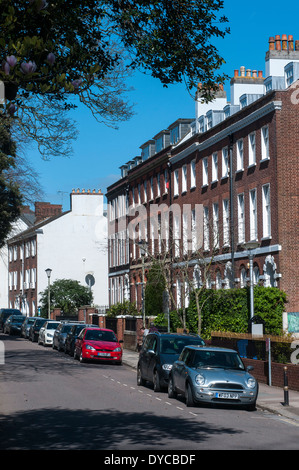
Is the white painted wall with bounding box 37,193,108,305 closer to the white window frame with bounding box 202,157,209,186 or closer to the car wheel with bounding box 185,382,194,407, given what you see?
the white window frame with bounding box 202,157,209,186

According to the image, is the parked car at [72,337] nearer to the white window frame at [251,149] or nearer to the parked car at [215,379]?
the white window frame at [251,149]

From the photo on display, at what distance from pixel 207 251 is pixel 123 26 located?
3158 cm

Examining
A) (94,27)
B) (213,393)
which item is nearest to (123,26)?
(94,27)

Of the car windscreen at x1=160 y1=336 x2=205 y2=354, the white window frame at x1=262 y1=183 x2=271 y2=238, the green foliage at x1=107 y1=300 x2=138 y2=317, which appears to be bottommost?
the car windscreen at x1=160 y1=336 x2=205 y2=354

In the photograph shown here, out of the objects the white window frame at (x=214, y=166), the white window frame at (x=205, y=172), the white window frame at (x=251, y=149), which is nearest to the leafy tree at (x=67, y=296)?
the white window frame at (x=205, y=172)

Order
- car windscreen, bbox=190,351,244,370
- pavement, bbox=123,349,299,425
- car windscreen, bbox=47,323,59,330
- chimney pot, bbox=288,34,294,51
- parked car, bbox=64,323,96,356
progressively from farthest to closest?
car windscreen, bbox=47,323,59,330 < chimney pot, bbox=288,34,294,51 < parked car, bbox=64,323,96,356 < car windscreen, bbox=190,351,244,370 < pavement, bbox=123,349,299,425

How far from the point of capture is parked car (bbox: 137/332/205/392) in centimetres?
2331

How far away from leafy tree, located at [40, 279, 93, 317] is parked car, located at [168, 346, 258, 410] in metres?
51.6

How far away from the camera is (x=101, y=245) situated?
78188 mm

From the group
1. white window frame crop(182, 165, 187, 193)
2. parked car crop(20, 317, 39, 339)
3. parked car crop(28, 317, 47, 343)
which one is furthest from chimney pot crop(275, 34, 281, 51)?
parked car crop(20, 317, 39, 339)

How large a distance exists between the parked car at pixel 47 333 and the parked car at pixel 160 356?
23.5 meters

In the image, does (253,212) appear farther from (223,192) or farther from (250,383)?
(250,383)

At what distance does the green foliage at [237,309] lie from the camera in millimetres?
35125

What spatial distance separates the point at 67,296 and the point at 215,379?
5366cm
